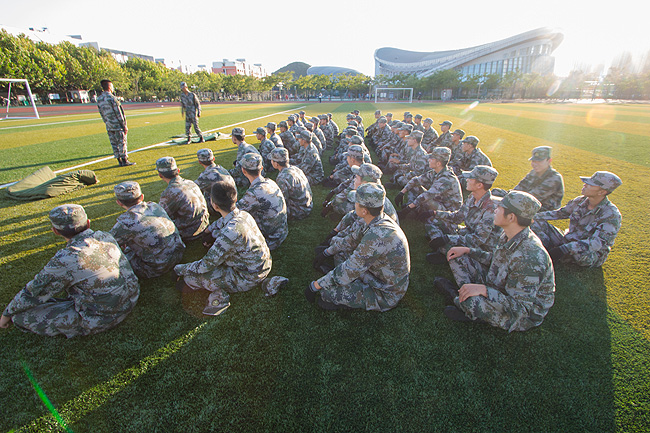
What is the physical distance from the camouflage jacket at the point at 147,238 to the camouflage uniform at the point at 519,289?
165 inches

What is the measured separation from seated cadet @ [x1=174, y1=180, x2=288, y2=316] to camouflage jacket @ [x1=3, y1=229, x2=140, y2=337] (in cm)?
72

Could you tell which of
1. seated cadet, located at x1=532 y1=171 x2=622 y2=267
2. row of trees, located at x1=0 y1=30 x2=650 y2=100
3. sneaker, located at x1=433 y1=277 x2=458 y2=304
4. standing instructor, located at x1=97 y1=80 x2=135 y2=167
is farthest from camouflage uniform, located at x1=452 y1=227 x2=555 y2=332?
row of trees, located at x1=0 y1=30 x2=650 y2=100

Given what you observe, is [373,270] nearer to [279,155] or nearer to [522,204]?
[522,204]

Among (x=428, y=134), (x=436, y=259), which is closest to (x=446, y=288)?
(x=436, y=259)

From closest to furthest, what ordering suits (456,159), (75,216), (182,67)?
1. (75,216)
2. (456,159)
3. (182,67)

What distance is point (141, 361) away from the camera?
309cm

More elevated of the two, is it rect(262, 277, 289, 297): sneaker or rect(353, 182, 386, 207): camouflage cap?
rect(353, 182, 386, 207): camouflage cap

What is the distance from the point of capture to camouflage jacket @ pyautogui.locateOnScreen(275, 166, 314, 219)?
613cm

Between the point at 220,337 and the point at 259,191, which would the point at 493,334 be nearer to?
the point at 220,337

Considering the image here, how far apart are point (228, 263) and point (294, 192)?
2.70 meters

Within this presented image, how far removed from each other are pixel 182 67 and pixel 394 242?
153 meters

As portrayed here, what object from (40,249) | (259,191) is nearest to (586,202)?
(259,191)

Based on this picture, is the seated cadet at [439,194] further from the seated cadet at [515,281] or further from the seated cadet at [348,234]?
the seated cadet at [515,281]

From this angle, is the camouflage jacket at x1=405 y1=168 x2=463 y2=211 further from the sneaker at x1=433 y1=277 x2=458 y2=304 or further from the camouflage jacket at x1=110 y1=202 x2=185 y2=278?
the camouflage jacket at x1=110 y1=202 x2=185 y2=278
